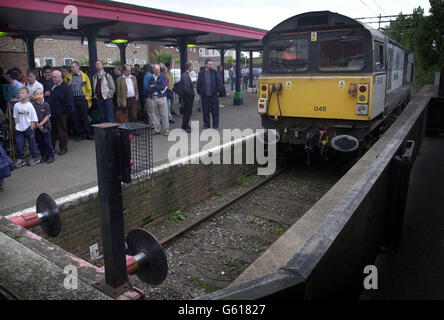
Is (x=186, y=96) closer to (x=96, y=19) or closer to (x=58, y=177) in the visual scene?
(x=96, y=19)

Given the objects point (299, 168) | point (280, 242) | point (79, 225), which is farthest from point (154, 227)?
point (299, 168)

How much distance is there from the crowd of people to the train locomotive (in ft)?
7.11

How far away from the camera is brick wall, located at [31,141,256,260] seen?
197 inches

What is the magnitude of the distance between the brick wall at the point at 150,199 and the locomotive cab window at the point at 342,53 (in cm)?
289

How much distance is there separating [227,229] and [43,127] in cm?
381

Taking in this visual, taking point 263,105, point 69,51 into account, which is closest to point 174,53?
point 69,51

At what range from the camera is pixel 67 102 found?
26.0 ft

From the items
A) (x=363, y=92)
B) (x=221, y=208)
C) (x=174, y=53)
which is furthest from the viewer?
(x=174, y=53)

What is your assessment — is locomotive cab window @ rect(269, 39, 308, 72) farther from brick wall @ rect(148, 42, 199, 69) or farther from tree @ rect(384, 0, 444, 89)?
brick wall @ rect(148, 42, 199, 69)

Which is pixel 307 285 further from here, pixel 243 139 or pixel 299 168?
pixel 299 168

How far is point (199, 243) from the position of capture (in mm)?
5910

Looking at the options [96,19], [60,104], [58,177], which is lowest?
[58,177]

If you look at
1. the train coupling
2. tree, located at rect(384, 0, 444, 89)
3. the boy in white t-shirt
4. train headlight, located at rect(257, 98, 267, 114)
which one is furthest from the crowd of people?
tree, located at rect(384, 0, 444, 89)

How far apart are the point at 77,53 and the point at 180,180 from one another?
34459 mm
